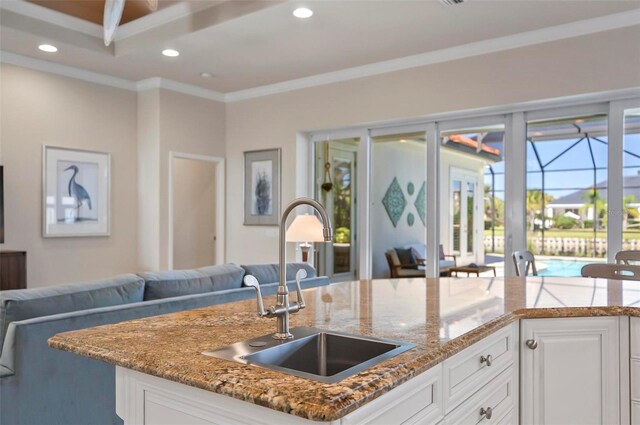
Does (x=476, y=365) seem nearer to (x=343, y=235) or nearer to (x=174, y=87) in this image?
(x=343, y=235)

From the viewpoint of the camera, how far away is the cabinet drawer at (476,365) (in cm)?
139

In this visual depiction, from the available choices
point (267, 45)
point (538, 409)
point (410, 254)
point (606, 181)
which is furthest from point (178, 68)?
point (538, 409)

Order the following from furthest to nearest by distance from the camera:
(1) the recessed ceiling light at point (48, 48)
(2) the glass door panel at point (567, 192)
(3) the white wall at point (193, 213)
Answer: (3) the white wall at point (193, 213) < (1) the recessed ceiling light at point (48, 48) < (2) the glass door panel at point (567, 192)

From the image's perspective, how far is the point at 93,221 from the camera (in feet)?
19.1

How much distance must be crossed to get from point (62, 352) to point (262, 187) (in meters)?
4.36

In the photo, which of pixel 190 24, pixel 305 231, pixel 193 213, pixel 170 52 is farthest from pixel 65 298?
pixel 193 213

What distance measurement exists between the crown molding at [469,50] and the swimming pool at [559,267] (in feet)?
6.80

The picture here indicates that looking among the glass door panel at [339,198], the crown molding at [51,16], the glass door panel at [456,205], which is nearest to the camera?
the crown molding at [51,16]

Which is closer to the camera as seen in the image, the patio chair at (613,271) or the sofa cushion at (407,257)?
the patio chair at (613,271)

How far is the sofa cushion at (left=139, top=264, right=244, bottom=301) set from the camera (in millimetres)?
2801

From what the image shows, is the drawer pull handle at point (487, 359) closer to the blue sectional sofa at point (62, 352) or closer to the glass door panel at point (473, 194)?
the blue sectional sofa at point (62, 352)

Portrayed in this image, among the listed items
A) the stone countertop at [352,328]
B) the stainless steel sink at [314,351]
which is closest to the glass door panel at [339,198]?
the stone countertop at [352,328]

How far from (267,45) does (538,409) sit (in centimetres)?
400

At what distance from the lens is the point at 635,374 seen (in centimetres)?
197
